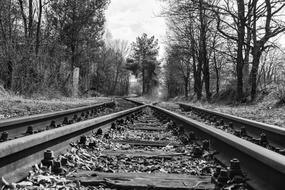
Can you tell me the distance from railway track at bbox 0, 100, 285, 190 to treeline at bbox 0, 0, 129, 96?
1356cm

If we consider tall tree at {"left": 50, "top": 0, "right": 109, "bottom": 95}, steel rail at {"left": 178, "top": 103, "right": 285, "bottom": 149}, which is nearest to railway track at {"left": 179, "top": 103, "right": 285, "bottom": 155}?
steel rail at {"left": 178, "top": 103, "right": 285, "bottom": 149}

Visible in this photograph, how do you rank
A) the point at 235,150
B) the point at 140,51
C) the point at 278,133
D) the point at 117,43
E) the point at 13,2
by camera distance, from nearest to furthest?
the point at 235,150
the point at 278,133
the point at 13,2
the point at 140,51
the point at 117,43

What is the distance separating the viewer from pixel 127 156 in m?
3.91

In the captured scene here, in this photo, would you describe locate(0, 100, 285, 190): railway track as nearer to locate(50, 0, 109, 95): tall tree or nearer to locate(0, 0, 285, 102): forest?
locate(0, 0, 285, 102): forest

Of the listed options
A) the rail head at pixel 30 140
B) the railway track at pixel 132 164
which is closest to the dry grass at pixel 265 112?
the railway track at pixel 132 164

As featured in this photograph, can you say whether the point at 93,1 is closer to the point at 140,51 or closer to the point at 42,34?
the point at 42,34

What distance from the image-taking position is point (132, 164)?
354cm

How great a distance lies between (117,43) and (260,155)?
289 ft

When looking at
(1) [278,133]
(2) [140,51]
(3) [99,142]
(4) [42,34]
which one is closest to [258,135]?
(1) [278,133]

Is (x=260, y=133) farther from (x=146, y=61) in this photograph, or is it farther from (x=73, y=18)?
(x=146, y=61)

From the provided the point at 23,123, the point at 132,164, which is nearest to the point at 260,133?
the point at 132,164

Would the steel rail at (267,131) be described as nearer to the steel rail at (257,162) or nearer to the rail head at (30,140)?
the steel rail at (257,162)

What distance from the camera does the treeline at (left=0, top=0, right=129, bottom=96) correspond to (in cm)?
1692

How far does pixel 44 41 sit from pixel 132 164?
744 inches
